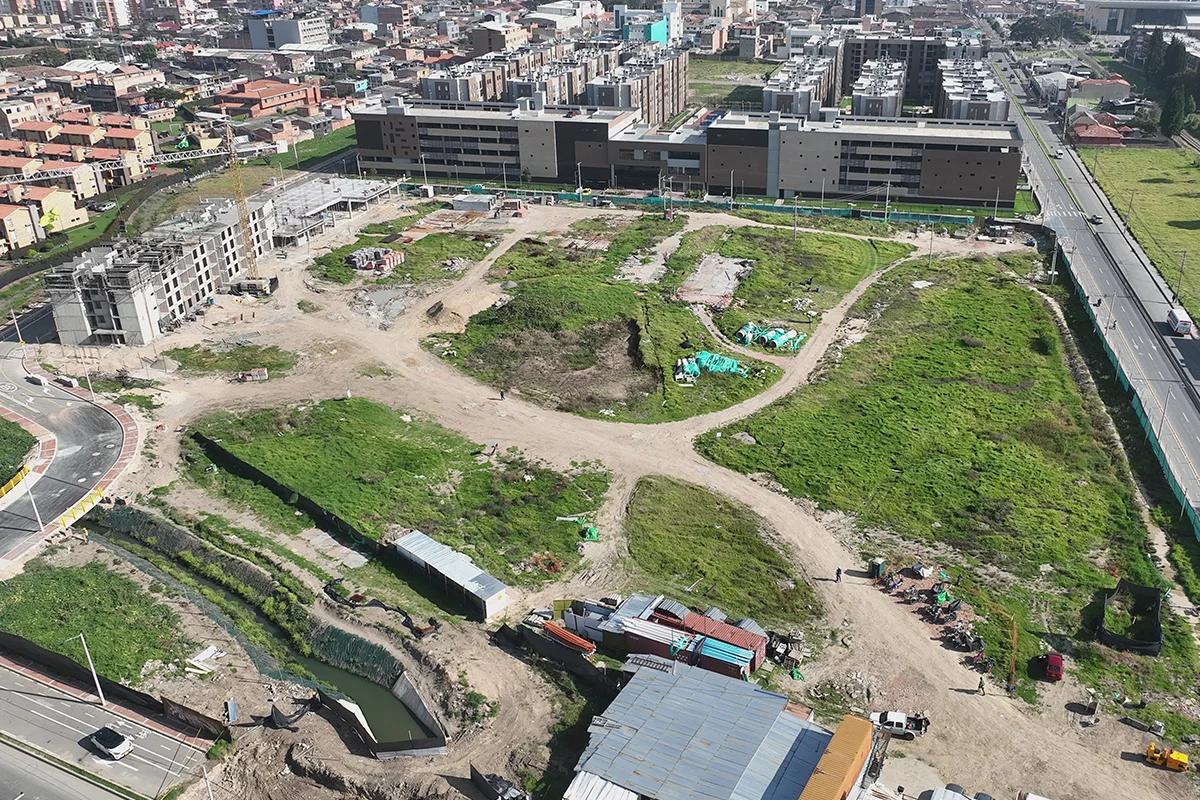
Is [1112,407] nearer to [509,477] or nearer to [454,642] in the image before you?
[509,477]

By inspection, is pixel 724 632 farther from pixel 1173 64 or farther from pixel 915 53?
pixel 1173 64

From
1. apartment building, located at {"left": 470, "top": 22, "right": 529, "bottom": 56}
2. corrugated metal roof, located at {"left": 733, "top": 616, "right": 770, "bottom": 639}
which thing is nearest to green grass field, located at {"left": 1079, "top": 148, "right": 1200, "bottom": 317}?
corrugated metal roof, located at {"left": 733, "top": 616, "right": 770, "bottom": 639}

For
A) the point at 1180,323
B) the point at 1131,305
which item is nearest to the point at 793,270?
the point at 1131,305

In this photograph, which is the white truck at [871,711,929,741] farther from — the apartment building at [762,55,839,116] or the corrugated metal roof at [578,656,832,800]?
the apartment building at [762,55,839,116]

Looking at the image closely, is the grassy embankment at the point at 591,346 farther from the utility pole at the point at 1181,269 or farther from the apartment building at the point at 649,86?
the apartment building at the point at 649,86

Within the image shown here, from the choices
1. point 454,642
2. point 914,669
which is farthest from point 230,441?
point 914,669
